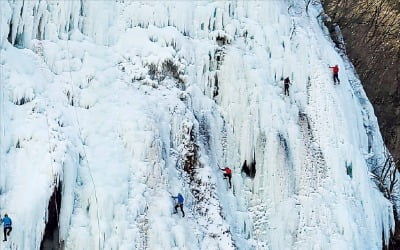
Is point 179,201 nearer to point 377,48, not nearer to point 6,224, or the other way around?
point 6,224

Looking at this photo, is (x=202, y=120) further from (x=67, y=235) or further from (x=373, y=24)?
(x=373, y=24)

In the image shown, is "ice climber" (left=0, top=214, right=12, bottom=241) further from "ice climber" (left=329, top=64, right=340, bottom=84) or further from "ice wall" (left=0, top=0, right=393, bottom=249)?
"ice climber" (left=329, top=64, right=340, bottom=84)

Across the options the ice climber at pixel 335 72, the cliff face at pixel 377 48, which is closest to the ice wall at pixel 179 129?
the ice climber at pixel 335 72

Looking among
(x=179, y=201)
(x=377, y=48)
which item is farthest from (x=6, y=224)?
(x=377, y=48)

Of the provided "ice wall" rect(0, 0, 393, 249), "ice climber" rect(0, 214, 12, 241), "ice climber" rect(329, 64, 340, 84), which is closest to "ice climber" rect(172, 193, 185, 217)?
"ice wall" rect(0, 0, 393, 249)

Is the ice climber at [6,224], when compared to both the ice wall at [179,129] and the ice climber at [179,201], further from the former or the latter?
the ice climber at [179,201]
